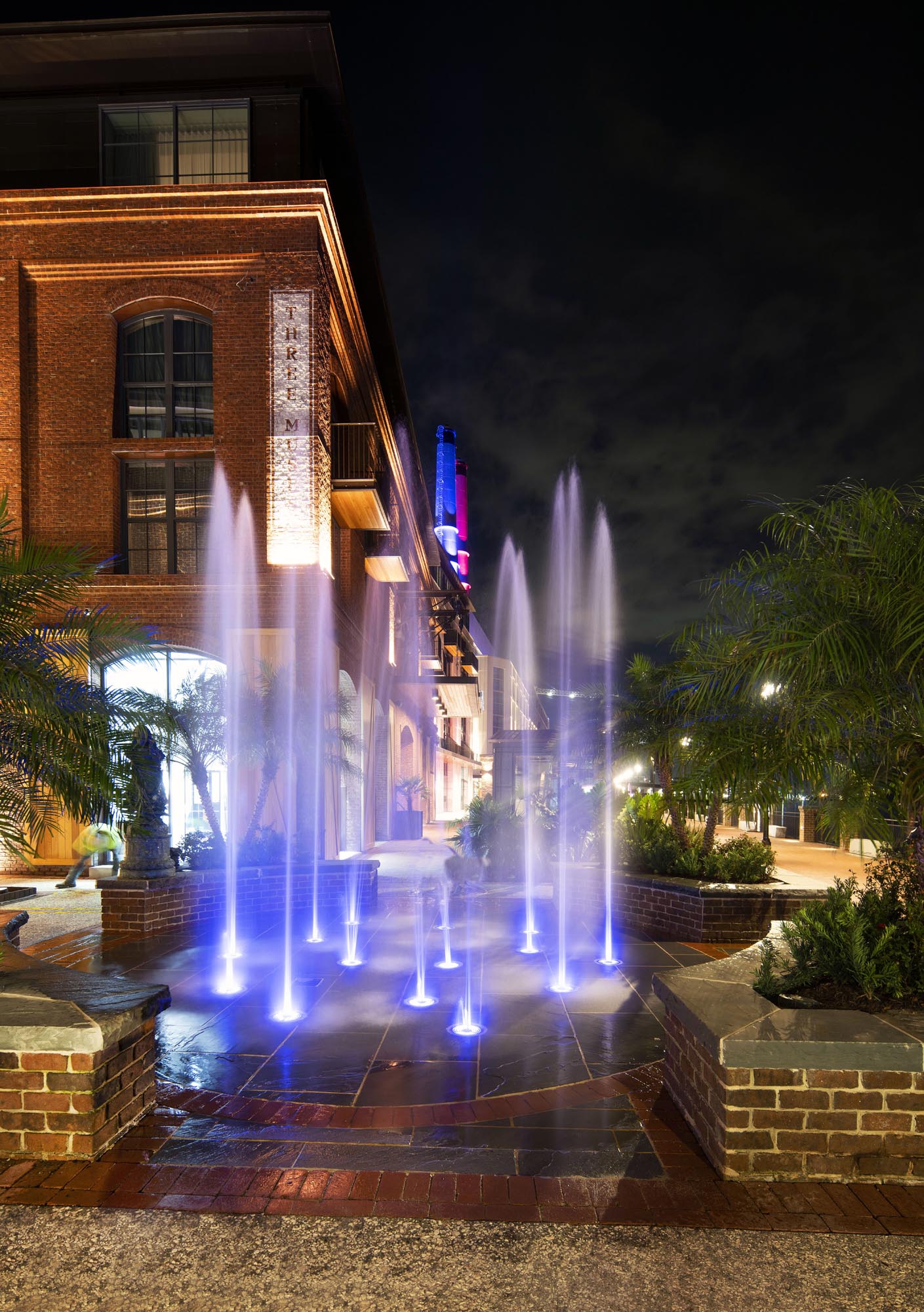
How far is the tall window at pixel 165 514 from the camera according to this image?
15297 mm

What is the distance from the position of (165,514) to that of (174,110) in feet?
26.2

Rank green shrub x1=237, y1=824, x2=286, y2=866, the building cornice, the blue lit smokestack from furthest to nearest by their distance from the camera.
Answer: the blue lit smokestack, the building cornice, green shrub x1=237, y1=824, x2=286, y2=866

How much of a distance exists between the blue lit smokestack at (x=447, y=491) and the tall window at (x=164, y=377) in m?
34.0

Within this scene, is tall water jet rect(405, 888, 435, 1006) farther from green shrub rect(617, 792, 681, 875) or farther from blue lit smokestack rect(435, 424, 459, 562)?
blue lit smokestack rect(435, 424, 459, 562)

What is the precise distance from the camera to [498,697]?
229ft

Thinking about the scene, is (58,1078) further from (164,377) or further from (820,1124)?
(164,377)

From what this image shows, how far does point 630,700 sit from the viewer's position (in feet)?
37.1

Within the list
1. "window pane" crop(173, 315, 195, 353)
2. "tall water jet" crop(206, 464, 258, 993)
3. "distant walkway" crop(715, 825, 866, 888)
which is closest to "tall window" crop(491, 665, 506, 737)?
"distant walkway" crop(715, 825, 866, 888)

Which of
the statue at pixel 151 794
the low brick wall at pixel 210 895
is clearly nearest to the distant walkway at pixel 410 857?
the low brick wall at pixel 210 895

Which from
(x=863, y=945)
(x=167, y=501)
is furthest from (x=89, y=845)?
(x=863, y=945)

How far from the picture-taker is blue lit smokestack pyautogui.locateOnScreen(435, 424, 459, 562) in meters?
49.7

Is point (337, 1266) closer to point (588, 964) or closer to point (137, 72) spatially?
point (588, 964)

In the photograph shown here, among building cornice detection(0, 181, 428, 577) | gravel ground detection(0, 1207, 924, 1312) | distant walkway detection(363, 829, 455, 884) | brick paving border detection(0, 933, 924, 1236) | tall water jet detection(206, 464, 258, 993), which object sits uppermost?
building cornice detection(0, 181, 428, 577)

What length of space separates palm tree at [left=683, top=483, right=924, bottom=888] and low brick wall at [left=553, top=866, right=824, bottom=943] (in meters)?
3.79
